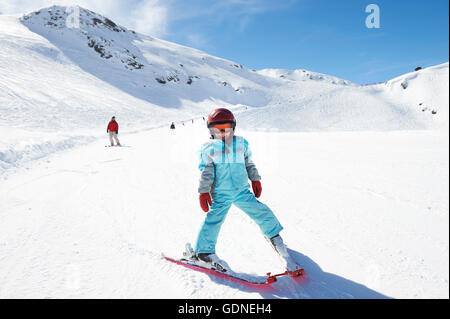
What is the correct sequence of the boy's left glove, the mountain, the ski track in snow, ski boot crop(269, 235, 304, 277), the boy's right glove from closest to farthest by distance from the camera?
1. the ski track in snow
2. ski boot crop(269, 235, 304, 277)
3. the boy's right glove
4. the boy's left glove
5. the mountain

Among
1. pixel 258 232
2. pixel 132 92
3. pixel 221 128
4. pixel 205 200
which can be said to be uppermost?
pixel 132 92

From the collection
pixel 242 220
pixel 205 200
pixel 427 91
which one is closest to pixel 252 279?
pixel 205 200

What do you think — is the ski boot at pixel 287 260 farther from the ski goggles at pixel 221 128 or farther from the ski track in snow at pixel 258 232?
the ski goggles at pixel 221 128

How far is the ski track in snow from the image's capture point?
190 centimetres

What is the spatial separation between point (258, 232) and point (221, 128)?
1337 millimetres

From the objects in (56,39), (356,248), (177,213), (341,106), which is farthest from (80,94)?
(56,39)

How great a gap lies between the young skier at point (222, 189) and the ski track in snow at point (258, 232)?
28 centimetres

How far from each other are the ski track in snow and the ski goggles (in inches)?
48.8

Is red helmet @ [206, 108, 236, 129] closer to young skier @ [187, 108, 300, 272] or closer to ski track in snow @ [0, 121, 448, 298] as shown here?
young skier @ [187, 108, 300, 272]

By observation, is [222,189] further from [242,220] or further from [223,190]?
[242,220]

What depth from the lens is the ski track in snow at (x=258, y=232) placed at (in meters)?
1.90

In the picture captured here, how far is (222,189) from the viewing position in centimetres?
228

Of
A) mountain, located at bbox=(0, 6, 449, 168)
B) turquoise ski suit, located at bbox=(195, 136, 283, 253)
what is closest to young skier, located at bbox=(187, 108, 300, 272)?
turquoise ski suit, located at bbox=(195, 136, 283, 253)
